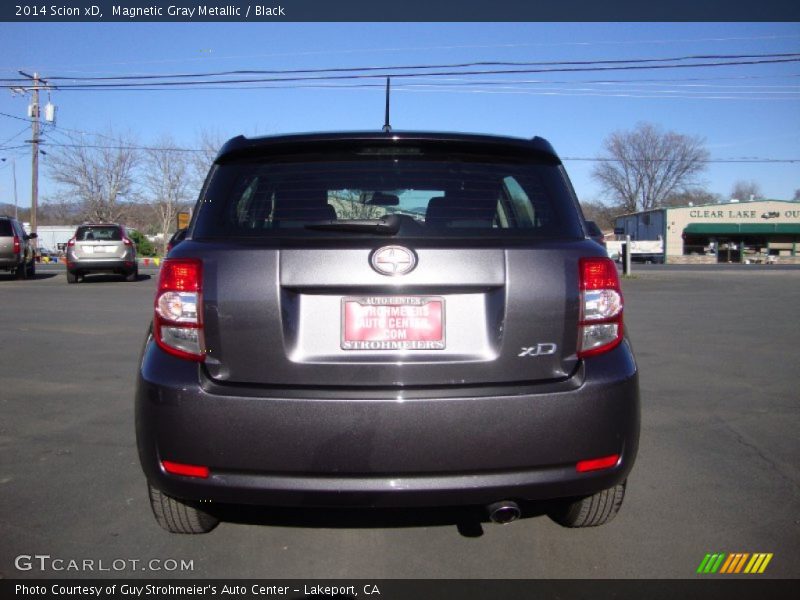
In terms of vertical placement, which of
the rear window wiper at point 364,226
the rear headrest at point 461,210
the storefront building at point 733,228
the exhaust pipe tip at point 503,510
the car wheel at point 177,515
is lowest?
the car wheel at point 177,515

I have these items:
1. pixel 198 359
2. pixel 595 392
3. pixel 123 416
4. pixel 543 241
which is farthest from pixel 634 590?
pixel 123 416

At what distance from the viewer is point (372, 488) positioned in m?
2.46

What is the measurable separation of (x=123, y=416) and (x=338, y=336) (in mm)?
3233

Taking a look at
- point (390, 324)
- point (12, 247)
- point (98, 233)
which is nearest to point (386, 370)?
point (390, 324)

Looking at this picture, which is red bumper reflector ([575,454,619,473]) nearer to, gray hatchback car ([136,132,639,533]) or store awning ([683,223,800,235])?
gray hatchback car ([136,132,639,533])

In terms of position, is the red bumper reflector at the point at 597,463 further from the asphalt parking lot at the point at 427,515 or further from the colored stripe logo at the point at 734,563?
the colored stripe logo at the point at 734,563

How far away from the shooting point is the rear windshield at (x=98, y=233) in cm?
1888

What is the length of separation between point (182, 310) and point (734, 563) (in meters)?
2.50

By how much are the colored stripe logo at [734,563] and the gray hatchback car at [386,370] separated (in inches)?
26.1

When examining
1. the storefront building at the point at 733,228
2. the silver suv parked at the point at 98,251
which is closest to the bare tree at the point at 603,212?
the storefront building at the point at 733,228

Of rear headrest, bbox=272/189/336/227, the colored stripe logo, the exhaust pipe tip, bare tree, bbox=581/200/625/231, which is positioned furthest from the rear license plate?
bare tree, bbox=581/200/625/231

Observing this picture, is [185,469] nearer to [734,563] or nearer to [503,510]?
[503,510]

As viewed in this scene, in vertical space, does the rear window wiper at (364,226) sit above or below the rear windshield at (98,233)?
below

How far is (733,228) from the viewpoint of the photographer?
6406 centimetres
